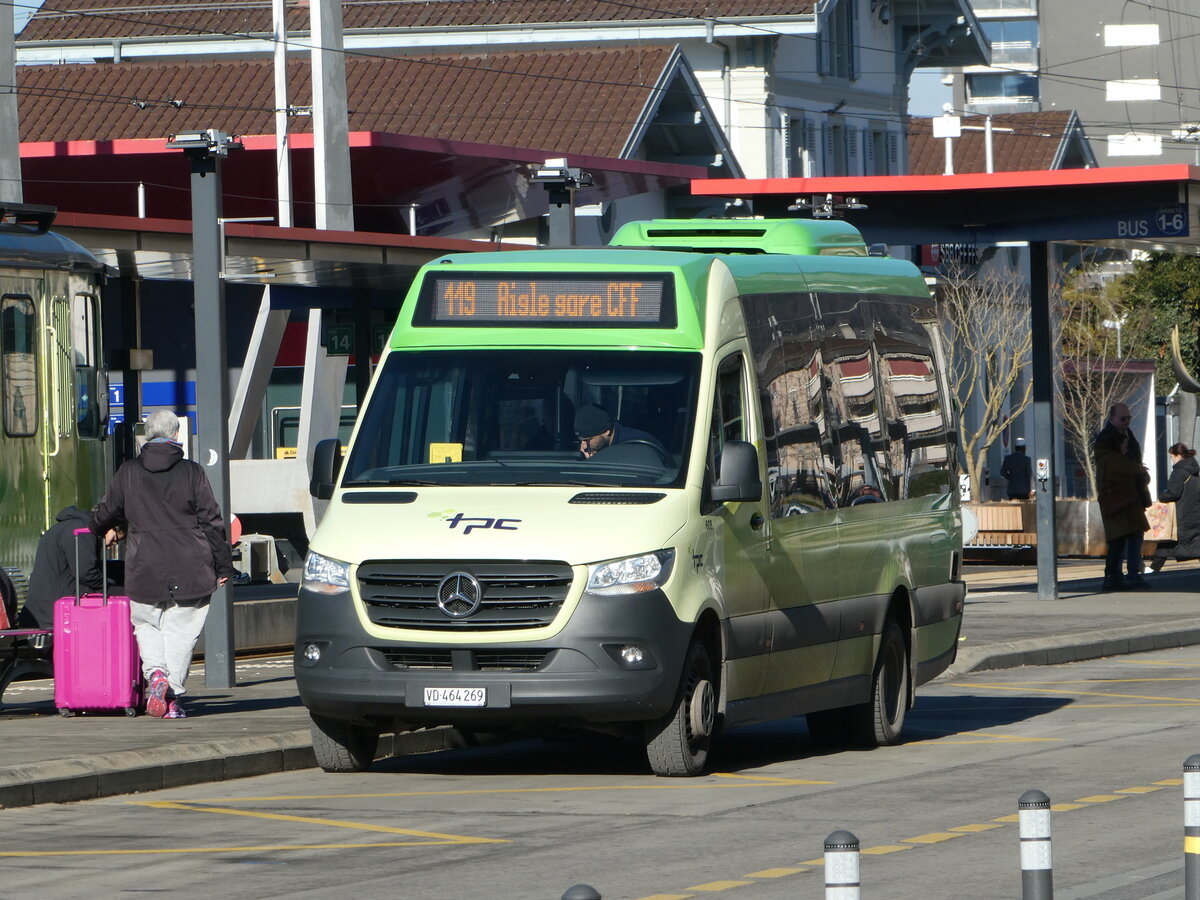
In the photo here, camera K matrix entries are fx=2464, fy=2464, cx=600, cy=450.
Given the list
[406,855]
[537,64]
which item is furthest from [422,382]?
[537,64]

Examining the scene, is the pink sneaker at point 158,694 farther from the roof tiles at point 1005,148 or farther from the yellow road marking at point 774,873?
the roof tiles at point 1005,148

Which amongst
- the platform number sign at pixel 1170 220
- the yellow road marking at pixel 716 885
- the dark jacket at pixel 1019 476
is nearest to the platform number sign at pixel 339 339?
the platform number sign at pixel 1170 220

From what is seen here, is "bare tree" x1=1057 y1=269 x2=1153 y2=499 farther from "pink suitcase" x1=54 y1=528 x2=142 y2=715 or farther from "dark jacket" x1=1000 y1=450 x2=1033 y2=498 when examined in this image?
"pink suitcase" x1=54 y1=528 x2=142 y2=715

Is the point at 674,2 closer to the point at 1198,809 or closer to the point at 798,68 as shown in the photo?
the point at 798,68

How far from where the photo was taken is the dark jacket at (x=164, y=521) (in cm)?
1416

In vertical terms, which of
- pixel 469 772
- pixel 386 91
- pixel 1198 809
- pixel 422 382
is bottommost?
pixel 469 772

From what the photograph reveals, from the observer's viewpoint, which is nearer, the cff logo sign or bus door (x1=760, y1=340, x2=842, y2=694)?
the cff logo sign

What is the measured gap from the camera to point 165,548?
1422 centimetres

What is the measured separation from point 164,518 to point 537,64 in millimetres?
34798

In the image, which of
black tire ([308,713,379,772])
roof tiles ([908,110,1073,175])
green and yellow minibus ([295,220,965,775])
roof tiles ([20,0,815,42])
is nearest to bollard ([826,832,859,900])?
green and yellow minibus ([295,220,965,775])

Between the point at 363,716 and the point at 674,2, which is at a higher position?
the point at 674,2

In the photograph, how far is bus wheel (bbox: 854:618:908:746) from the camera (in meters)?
14.4

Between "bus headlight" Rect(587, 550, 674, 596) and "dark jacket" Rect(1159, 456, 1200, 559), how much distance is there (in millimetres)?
20987

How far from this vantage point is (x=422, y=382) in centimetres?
1295
